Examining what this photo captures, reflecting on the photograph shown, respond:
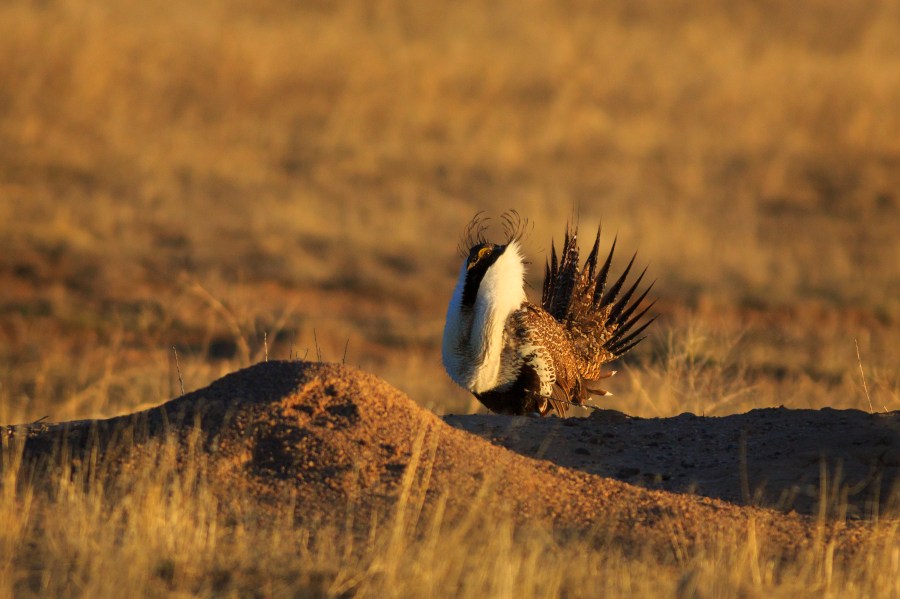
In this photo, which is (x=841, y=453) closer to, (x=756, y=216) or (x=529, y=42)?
(x=756, y=216)

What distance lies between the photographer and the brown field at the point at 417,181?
1273 centimetres

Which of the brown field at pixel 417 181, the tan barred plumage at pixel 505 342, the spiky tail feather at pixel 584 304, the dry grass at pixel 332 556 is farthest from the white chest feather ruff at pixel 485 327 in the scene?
the dry grass at pixel 332 556

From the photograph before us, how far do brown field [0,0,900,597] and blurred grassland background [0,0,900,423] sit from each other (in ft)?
0.17

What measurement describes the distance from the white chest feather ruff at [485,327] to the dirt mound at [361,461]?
1122mm

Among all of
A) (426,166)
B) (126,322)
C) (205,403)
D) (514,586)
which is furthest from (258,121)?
(514,586)

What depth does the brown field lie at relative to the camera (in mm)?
12727

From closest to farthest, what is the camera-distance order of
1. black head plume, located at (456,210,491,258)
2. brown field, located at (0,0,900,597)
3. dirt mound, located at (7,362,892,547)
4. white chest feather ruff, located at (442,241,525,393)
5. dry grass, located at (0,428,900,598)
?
1. dry grass, located at (0,428,900,598)
2. dirt mound, located at (7,362,892,547)
3. white chest feather ruff, located at (442,241,525,393)
4. black head plume, located at (456,210,491,258)
5. brown field, located at (0,0,900,597)

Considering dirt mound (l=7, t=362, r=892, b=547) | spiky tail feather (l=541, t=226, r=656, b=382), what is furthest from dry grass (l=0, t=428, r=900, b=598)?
spiky tail feather (l=541, t=226, r=656, b=382)

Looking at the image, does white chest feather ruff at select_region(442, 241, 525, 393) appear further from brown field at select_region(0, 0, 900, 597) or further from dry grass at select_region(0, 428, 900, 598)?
dry grass at select_region(0, 428, 900, 598)

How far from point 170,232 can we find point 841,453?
38.9 ft

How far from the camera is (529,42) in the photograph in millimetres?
24281

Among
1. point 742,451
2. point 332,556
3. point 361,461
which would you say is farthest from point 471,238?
point 332,556

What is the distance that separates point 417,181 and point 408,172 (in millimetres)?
303

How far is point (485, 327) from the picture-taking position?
6.84 meters
